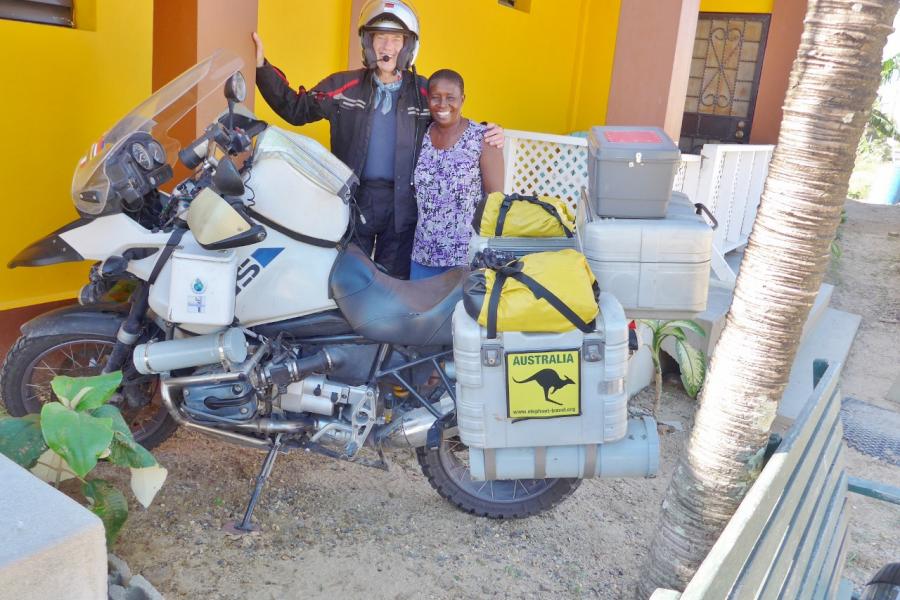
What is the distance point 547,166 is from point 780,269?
4.44 metres

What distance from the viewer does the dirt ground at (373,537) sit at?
118 inches

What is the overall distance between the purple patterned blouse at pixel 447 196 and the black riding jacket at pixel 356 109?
0.25 feet

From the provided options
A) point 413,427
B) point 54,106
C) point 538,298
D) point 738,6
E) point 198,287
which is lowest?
point 413,427

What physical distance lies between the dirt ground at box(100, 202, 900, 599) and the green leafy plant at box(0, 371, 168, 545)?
57cm

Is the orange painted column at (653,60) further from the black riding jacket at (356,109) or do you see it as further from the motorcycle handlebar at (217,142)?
the motorcycle handlebar at (217,142)

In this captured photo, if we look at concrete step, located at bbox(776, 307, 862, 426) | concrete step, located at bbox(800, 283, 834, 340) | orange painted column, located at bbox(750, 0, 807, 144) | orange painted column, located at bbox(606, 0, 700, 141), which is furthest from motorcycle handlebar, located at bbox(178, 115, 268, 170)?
orange painted column, located at bbox(750, 0, 807, 144)

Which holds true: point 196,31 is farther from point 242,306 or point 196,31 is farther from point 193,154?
point 242,306

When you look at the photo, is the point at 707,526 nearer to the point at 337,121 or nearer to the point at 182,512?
the point at 182,512

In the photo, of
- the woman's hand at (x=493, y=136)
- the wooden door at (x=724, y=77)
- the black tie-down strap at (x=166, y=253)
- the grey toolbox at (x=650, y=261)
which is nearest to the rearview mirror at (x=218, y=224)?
the black tie-down strap at (x=166, y=253)

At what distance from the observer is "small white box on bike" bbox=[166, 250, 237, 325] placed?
9.15 ft

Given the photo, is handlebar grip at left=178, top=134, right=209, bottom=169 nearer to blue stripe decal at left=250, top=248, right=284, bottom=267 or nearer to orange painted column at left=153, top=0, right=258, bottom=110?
blue stripe decal at left=250, top=248, right=284, bottom=267

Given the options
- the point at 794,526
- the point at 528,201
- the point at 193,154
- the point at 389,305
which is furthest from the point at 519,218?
the point at 794,526

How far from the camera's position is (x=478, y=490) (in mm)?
3449

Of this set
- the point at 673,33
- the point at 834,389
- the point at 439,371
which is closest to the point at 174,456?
the point at 439,371
